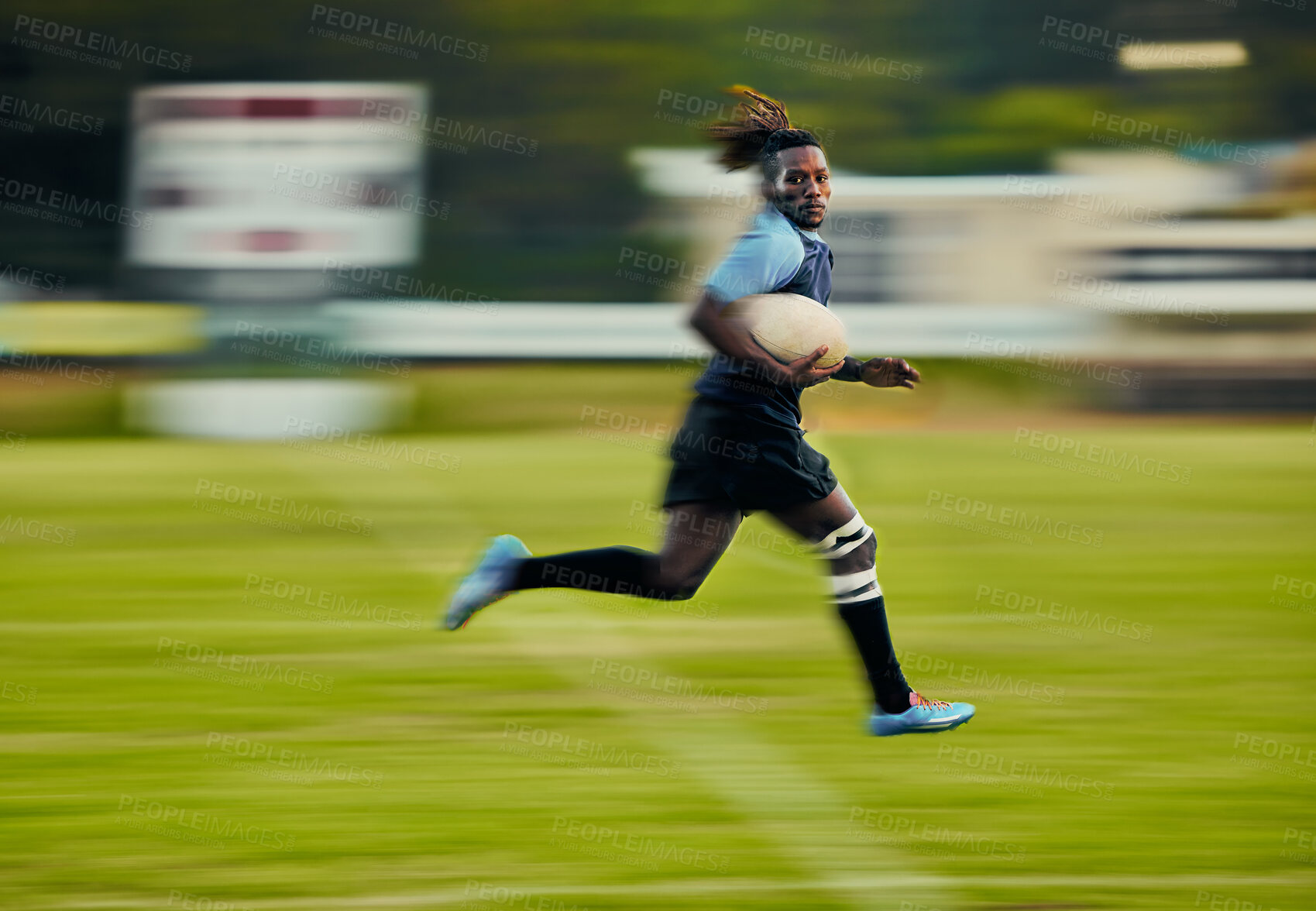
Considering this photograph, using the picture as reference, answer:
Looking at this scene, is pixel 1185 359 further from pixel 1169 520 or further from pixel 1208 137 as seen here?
pixel 1169 520

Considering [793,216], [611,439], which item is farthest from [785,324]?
[611,439]

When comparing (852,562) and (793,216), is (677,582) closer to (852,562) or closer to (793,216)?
(852,562)

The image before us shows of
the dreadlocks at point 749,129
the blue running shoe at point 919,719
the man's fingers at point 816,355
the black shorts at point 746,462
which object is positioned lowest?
the blue running shoe at point 919,719

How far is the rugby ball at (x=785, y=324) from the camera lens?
5.11 metres

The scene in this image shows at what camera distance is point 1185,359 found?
17016 mm

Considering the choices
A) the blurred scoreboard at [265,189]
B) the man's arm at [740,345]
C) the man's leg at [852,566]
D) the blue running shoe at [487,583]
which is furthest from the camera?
the blurred scoreboard at [265,189]

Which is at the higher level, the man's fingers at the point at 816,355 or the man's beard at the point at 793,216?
the man's beard at the point at 793,216

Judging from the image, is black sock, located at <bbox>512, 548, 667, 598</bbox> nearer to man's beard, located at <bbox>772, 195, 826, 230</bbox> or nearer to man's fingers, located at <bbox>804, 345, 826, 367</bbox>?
man's fingers, located at <bbox>804, 345, 826, 367</bbox>

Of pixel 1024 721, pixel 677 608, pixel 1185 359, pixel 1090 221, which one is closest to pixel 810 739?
pixel 1024 721

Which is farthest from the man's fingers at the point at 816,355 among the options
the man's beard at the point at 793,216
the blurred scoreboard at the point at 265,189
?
the blurred scoreboard at the point at 265,189

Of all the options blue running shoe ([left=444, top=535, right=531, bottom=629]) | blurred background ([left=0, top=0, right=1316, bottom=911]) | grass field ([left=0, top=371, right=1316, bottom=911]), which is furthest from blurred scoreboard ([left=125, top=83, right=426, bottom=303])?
blue running shoe ([left=444, top=535, right=531, bottom=629])

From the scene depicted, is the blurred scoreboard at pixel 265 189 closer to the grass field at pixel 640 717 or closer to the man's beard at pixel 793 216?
the grass field at pixel 640 717

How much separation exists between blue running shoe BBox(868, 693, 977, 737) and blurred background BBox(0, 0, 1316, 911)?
0.57 feet

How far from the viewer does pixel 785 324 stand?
Answer: 512cm
